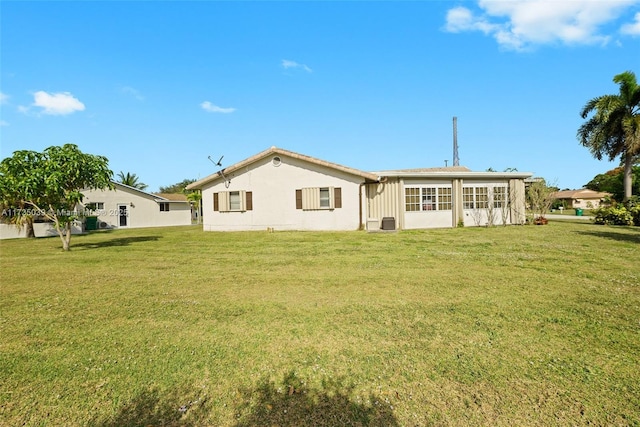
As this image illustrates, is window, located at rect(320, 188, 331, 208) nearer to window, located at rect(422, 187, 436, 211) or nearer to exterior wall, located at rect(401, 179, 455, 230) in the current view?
exterior wall, located at rect(401, 179, 455, 230)

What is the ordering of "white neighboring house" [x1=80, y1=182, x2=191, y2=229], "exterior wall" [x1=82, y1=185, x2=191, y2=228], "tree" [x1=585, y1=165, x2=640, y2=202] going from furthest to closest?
"tree" [x1=585, y1=165, x2=640, y2=202]
"exterior wall" [x1=82, y1=185, x2=191, y2=228]
"white neighboring house" [x1=80, y1=182, x2=191, y2=229]

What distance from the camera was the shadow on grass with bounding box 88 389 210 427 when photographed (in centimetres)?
234

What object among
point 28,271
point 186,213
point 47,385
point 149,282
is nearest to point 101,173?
point 28,271

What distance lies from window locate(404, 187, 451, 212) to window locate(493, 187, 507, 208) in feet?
9.63

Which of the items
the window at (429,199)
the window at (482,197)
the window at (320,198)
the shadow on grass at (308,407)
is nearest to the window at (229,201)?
the window at (320,198)

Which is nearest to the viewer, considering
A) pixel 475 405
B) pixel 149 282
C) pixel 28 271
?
pixel 475 405

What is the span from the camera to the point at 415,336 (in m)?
3.64

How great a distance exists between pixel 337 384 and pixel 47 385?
100 inches

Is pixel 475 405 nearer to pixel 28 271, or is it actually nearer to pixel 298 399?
pixel 298 399

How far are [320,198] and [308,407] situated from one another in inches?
575

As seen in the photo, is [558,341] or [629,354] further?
[558,341]

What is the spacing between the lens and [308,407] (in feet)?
8.18

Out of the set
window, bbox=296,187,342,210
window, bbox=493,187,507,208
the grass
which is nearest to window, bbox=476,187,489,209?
window, bbox=493,187,507,208

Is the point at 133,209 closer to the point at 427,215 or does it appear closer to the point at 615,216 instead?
the point at 427,215
